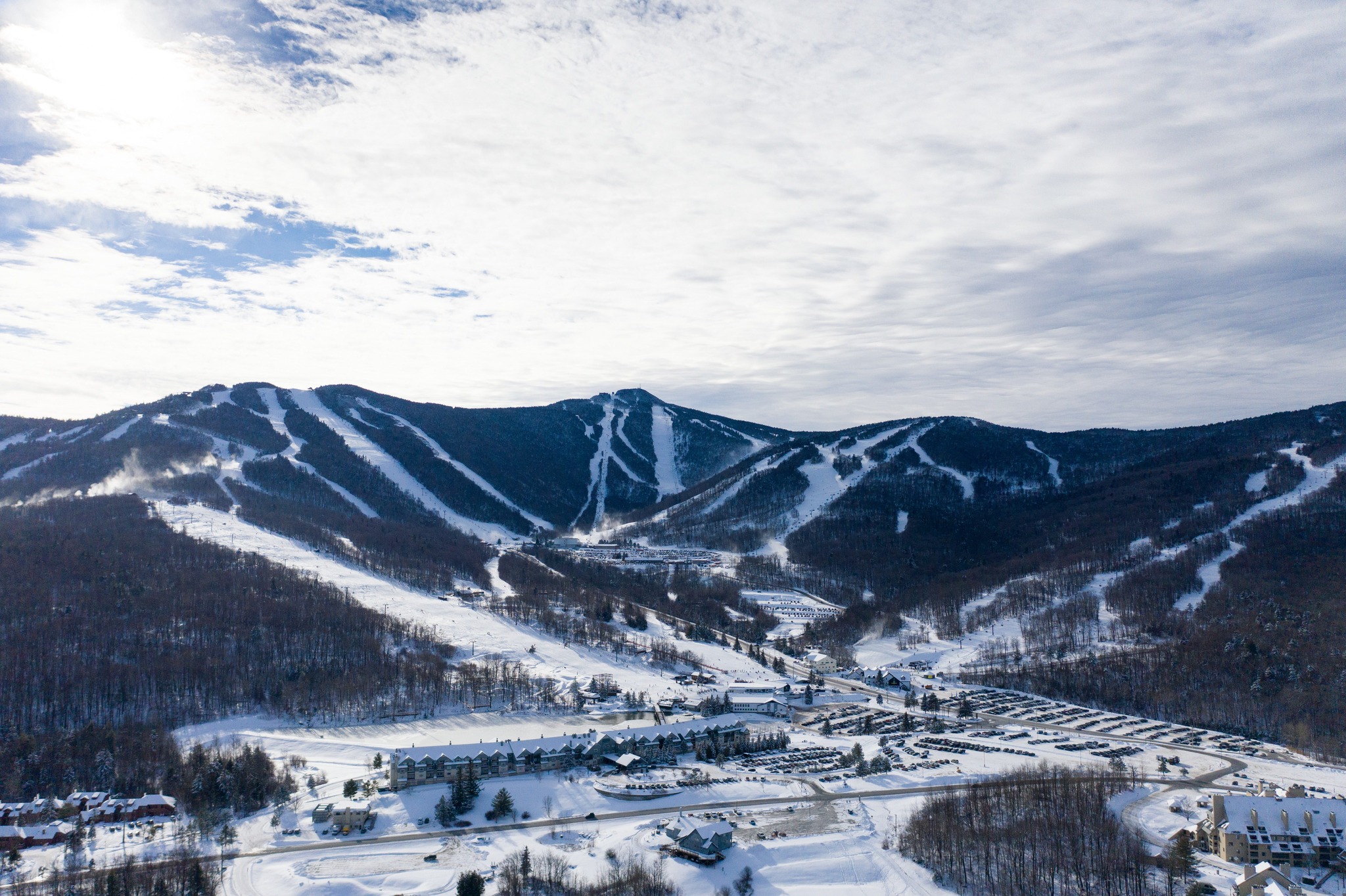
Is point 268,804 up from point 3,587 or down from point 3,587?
down

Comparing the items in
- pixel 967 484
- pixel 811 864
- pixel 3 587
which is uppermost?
pixel 967 484

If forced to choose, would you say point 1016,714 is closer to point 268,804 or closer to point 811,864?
point 811,864

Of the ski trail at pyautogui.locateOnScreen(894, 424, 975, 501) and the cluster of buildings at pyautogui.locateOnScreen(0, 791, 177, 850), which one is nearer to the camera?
the cluster of buildings at pyautogui.locateOnScreen(0, 791, 177, 850)

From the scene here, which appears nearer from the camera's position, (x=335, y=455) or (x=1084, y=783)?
(x=1084, y=783)

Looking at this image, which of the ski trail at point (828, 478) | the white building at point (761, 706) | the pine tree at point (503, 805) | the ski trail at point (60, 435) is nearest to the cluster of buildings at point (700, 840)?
the pine tree at point (503, 805)

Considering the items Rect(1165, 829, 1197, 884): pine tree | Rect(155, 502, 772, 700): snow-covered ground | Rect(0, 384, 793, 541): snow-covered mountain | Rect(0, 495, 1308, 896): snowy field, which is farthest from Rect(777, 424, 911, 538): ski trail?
Rect(1165, 829, 1197, 884): pine tree

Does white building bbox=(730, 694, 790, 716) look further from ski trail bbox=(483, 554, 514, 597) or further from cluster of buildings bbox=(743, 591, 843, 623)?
ski trail bbox=(483, 554, 514, 597)

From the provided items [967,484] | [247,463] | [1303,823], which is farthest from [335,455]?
[1303,823]

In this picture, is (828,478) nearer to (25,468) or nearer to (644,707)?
(644,707)
